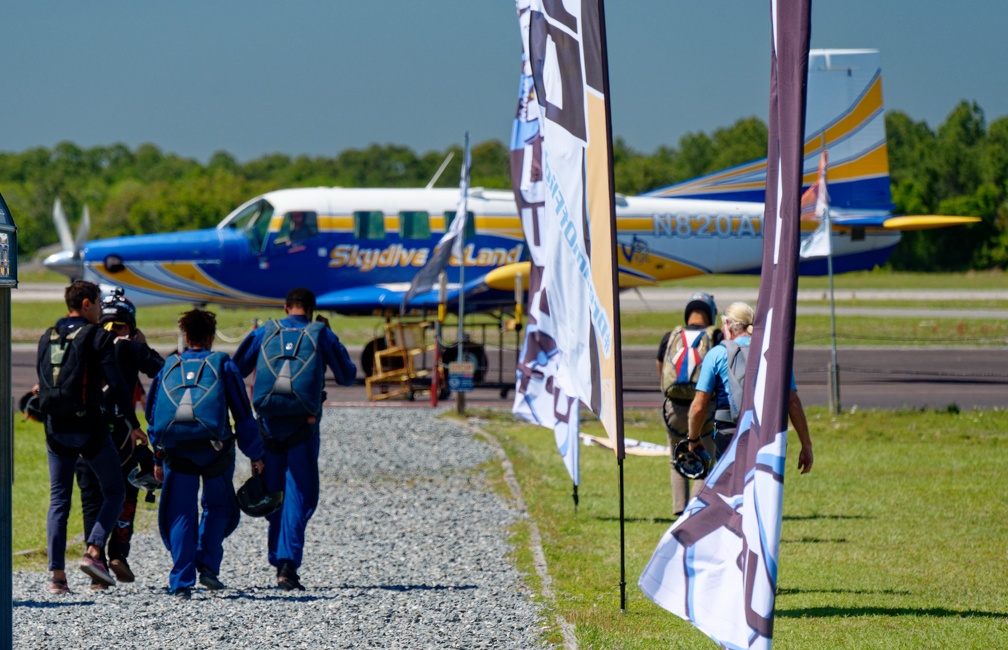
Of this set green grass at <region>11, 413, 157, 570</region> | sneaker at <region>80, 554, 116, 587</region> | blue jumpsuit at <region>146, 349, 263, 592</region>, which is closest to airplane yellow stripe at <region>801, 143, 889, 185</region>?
green grass at <region>11, 413, 157, 570</region>

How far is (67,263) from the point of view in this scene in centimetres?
2223

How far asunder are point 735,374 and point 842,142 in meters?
18.2

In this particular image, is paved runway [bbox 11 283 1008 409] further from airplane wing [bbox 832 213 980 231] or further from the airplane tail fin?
the airplane tail fin

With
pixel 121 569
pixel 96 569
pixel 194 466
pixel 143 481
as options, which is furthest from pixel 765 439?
pixel 121 569

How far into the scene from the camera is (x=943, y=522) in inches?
381

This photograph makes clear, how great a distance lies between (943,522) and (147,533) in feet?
20.7

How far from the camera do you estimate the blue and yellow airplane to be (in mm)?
22500

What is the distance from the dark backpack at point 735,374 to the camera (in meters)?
7.22

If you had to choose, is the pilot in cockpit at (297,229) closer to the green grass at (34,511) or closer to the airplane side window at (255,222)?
the airplane side window at (255,222)

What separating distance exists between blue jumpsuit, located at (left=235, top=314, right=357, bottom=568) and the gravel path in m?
0.32

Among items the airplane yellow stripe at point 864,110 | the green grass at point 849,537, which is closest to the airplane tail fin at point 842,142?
the airplane yellow stripe at point 864,110

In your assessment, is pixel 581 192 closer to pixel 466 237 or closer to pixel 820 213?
pixel 820 213

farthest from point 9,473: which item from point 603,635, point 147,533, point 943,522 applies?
point 943,522

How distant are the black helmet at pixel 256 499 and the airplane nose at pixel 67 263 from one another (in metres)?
15.8
